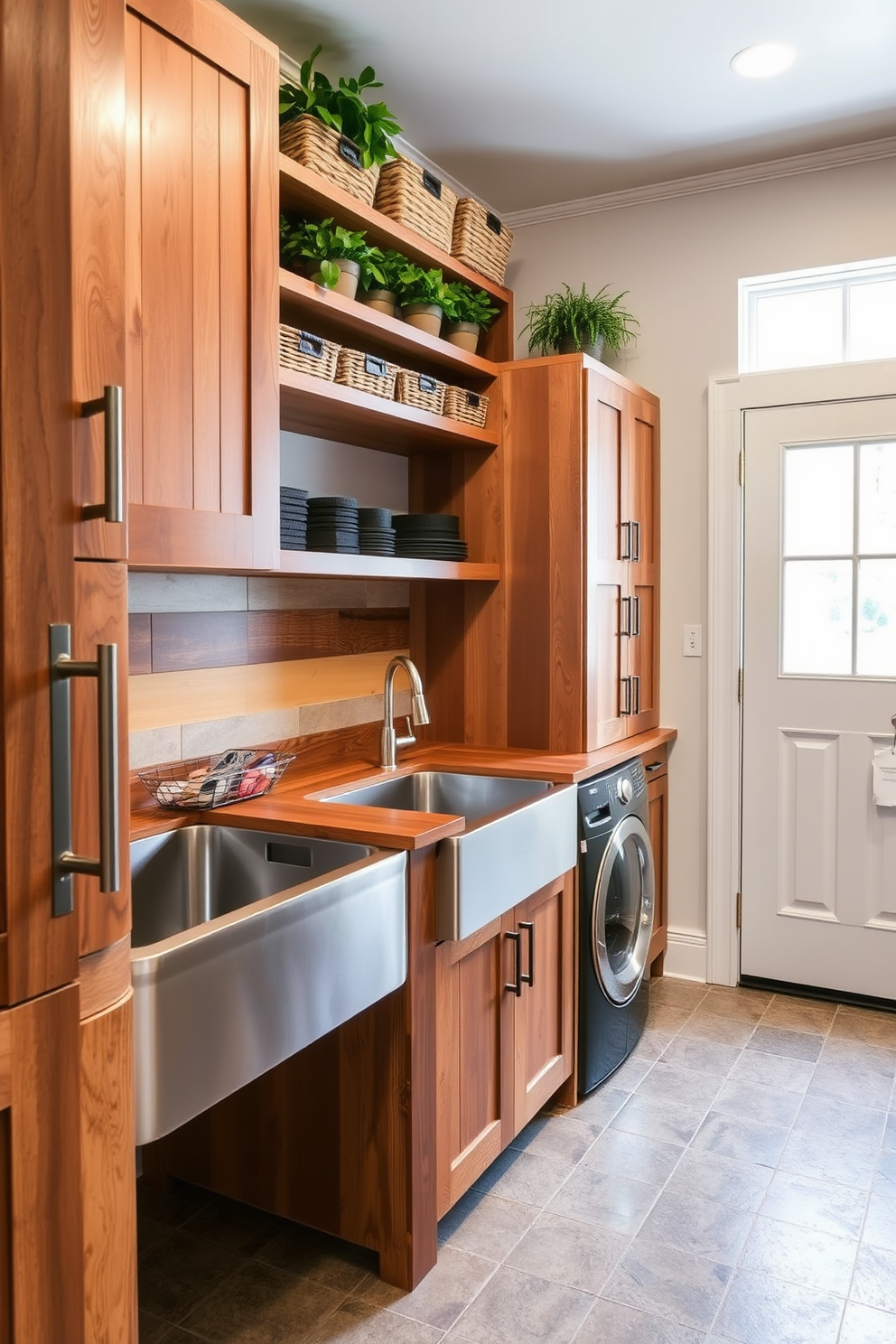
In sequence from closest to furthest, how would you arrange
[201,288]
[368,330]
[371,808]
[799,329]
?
[201,288] < [371,808] < [368,330] < [799,329]

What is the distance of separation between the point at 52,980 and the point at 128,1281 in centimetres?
41

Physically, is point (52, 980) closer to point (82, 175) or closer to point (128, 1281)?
point (128, 1281)

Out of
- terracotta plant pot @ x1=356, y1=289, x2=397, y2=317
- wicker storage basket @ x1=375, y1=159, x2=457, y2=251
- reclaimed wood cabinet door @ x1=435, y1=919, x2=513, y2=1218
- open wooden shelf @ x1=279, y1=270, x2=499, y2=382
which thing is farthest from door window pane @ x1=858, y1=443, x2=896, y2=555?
reclaimed wood cabinet door @ x1=435, y1=919, x2=513, y2=1218

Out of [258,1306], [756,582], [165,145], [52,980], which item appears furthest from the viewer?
[756,582]

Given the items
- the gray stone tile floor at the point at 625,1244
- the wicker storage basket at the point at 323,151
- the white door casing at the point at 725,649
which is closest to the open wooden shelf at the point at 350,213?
the wicker storage basket at the point at 323,151

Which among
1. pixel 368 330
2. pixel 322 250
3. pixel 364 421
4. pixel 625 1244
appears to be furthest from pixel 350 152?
pixel 625 1244

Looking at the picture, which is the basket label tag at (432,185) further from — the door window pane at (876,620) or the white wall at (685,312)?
the door window pane at (876,620)

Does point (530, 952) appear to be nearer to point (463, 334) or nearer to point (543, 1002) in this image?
point (543, 1002)

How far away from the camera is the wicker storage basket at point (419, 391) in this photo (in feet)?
8.54

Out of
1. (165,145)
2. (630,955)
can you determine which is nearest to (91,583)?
(165,145)

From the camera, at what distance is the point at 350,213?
7.94 feet

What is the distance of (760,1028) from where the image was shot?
10.2 feet

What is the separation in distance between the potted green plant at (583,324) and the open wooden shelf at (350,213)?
0.42 m

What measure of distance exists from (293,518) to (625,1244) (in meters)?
1.69
